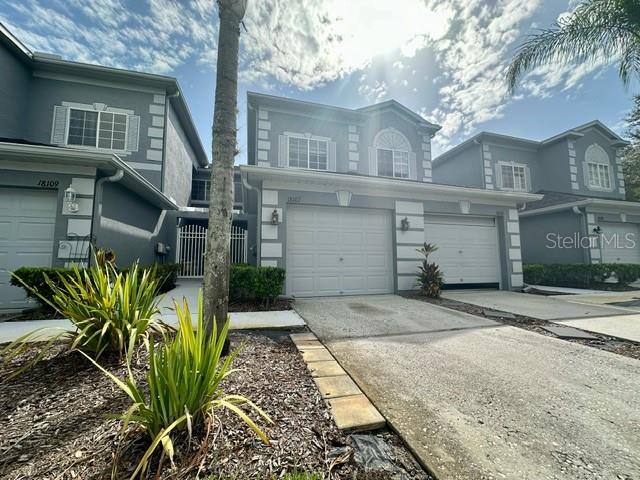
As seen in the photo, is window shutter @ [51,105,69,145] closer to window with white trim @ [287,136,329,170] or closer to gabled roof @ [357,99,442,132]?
window with white trim @ [287,136,329,170]

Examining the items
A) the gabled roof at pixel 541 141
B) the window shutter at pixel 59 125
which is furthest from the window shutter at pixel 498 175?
the window shutter at pixel 59 125

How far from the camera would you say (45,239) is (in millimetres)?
5172

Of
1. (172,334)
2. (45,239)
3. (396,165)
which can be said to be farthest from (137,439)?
(396,165)

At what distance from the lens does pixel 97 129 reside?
7.73 meters

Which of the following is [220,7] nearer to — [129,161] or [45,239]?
[45,239]

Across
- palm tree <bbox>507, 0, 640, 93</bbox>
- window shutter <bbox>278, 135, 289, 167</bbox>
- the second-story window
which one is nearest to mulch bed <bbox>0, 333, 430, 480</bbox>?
window shutter <bbox>278, 135, 289, 167</bbox>

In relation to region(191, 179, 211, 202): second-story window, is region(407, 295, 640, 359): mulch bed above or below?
below

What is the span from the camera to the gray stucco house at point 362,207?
631 centimetres

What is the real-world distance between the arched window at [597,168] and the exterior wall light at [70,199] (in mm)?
18998

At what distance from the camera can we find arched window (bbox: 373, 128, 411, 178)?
10.0 meters

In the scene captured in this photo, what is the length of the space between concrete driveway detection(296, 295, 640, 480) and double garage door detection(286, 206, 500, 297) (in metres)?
2.68

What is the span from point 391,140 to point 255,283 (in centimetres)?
813

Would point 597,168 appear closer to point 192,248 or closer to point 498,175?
point 498,175

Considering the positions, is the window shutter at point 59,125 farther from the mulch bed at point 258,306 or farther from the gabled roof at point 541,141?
the gabled roof at point 541,141
